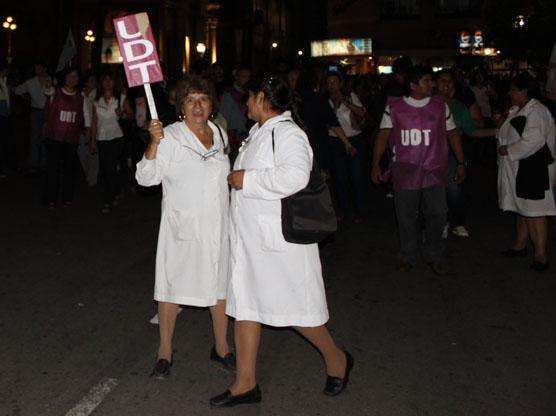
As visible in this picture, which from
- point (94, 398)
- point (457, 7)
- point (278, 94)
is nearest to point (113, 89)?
point (94, 398)

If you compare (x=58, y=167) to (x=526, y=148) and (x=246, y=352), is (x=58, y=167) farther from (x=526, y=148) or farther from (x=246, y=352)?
(x=246, y=352)

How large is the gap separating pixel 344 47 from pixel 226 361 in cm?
6353

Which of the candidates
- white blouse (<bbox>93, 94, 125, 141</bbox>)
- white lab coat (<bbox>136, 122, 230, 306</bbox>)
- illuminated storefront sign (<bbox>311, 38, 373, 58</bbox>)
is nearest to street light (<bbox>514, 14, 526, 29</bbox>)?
white blouse (<bbox>93, 94, 125, 141</bbox>)

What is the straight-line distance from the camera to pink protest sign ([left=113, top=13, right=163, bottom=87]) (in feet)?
16.1

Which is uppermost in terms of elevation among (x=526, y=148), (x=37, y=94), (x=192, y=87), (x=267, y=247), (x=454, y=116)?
(x=192, y=87)

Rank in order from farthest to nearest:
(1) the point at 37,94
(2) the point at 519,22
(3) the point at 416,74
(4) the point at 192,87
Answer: (2) the point at 519,22
(1) the point at 37,94
(3) the point at 416,74
(4) the point at 192,87

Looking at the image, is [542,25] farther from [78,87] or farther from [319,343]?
[319,343]

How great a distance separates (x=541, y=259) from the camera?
8.20 m

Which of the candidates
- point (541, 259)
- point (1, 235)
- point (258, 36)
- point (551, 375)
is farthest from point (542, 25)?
point (258, 36)

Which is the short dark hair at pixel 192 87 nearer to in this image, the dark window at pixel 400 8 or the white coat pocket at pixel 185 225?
→ the white coat pocket at pixel 185 225

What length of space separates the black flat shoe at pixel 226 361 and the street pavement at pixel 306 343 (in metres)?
0.06

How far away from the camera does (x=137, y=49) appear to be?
A: 16.3ft

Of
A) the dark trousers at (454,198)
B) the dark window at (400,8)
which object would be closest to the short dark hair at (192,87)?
the dark trousers at (454,198)

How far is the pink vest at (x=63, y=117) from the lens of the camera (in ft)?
37.7
